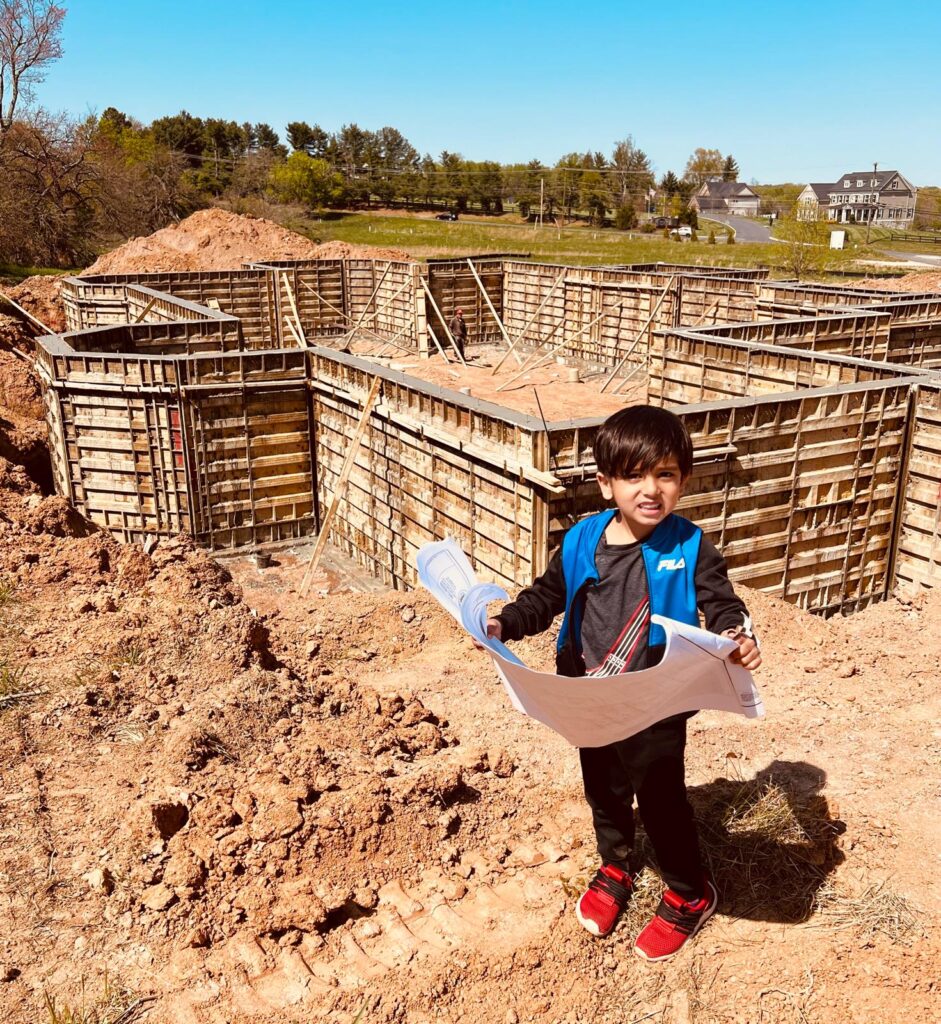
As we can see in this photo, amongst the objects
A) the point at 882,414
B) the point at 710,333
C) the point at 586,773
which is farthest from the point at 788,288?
the point at 586,773

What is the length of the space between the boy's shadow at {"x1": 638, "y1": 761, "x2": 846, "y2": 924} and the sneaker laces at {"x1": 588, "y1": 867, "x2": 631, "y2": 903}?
45 centimetres

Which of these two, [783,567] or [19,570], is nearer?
[19,570]

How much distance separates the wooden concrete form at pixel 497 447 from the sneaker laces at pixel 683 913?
4.98m

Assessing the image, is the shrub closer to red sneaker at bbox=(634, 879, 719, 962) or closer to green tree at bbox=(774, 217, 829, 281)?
green tree at bbox=(774, 217, 829, 281)

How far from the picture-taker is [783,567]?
10.2 meters

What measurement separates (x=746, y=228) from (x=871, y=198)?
92.9 ft

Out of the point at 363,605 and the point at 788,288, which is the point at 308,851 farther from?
the point at 788,288

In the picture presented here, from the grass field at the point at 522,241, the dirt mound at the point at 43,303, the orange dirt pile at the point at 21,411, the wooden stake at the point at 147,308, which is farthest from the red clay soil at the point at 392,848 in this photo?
the grass field at the point at 522,241

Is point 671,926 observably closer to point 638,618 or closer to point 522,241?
point 638,618

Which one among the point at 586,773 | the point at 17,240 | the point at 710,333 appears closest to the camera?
the point at 586,773

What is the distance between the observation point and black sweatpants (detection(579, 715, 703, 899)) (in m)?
3.44

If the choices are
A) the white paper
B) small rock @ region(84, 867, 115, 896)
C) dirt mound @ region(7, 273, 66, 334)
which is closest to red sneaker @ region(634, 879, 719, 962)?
the white paper

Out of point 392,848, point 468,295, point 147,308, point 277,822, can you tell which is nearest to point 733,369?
point 392,848

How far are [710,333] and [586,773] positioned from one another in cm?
1117
